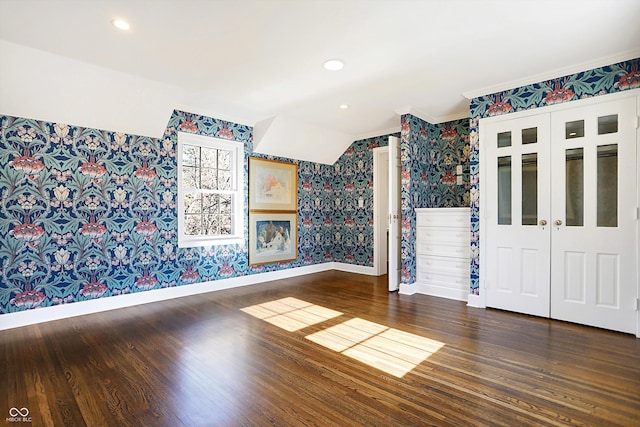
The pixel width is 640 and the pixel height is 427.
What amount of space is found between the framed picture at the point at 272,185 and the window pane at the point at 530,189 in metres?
3.53

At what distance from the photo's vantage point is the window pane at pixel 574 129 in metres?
3.20

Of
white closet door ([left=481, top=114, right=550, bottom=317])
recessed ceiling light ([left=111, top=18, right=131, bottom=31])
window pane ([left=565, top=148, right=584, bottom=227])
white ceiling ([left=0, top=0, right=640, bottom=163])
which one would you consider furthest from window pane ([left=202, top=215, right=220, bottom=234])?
window pane ([left=565, top=148, right=584, bottom=227])

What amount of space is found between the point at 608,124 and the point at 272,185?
4334 millimetres

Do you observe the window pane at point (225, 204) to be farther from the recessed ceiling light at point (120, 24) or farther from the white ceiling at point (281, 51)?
the recessed ceiling light at point (120, 24)

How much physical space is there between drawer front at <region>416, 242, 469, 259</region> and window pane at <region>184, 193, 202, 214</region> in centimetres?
328

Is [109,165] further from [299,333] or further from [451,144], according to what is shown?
[451,144]

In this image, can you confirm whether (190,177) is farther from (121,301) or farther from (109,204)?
(121,301)

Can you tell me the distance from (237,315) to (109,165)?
2347mm

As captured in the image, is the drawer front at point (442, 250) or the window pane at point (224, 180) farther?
the window pane at point (224, 180)

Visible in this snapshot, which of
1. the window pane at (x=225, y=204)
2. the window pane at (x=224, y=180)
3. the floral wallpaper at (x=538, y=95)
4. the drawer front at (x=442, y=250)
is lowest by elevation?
the drawer front at (x=442, y=250)

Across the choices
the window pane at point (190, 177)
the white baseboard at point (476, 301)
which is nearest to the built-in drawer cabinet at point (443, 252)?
the white baseboard at point (476, 301)

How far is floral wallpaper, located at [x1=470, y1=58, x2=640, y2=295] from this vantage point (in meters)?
2.99

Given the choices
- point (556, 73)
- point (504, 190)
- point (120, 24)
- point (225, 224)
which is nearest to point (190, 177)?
point (225, 224)

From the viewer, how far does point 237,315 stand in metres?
3.49
